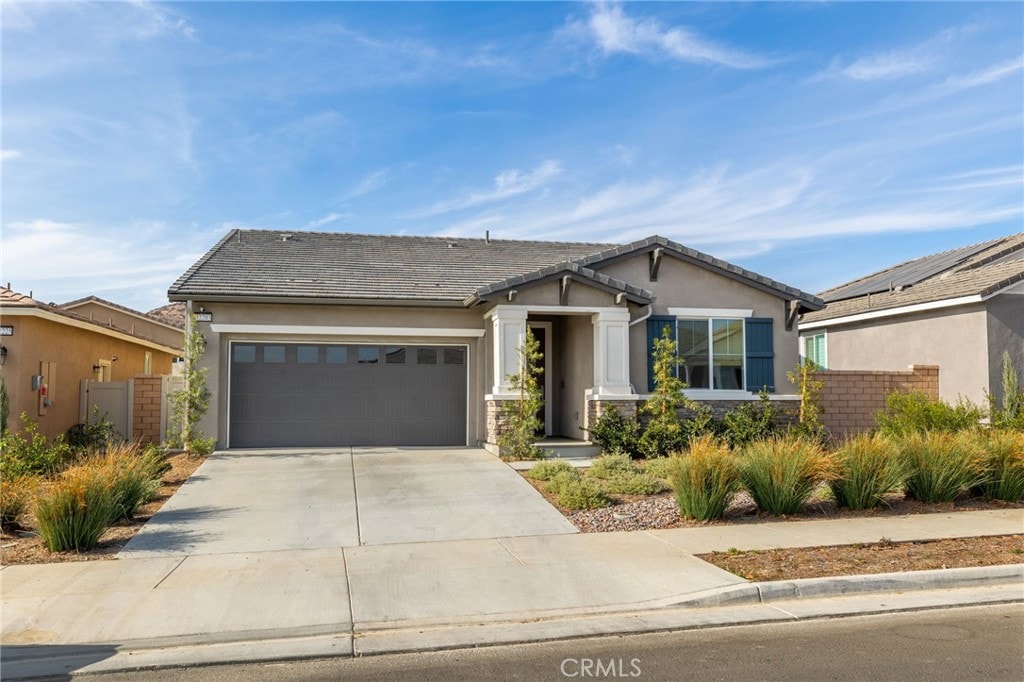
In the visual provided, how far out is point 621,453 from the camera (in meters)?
15.2

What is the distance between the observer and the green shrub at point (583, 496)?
11086mm

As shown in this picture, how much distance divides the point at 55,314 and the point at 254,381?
4.19m

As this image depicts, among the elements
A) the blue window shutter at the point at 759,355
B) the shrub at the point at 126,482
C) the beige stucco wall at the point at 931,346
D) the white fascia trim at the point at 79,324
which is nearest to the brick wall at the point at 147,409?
the white fascia trim at the point at 79,324

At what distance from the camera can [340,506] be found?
1123 centimetres

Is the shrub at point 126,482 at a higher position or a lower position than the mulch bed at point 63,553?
higher

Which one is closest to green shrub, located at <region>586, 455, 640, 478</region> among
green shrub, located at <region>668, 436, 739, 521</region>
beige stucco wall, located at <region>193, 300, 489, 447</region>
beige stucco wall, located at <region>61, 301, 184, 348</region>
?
green shrub, located at <region>668, 436, 739, 521</region>

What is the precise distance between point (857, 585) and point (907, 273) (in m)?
17.7

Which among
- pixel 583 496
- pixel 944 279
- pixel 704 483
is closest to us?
pixel 704 483

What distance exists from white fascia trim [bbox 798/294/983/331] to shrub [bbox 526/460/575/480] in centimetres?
980

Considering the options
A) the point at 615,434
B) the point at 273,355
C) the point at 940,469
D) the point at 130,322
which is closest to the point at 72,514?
the point at 273,355

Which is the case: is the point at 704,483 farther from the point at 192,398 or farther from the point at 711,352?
the point at 192,398

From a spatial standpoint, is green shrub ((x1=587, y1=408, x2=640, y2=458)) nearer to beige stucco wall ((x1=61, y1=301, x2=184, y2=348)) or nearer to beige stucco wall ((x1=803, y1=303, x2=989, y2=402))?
beige stucco wall ((x1=803, y1=303, x2=989, y2=402))

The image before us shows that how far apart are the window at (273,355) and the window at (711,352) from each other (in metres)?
8.05

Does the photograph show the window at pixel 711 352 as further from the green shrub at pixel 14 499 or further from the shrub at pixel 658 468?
the green shrub at pixel 14 499
